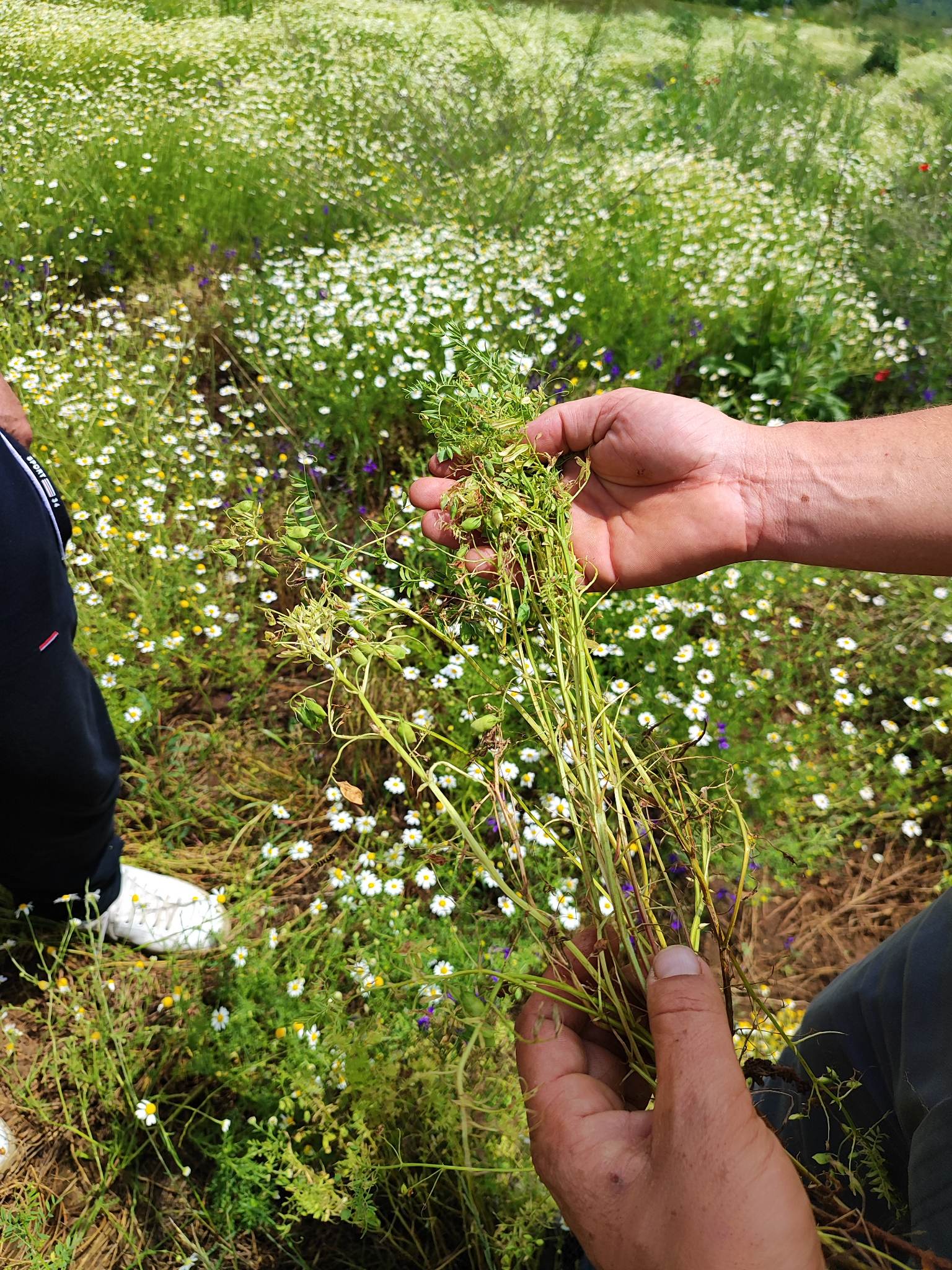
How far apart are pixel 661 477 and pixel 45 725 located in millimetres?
1386

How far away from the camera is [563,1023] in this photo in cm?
114

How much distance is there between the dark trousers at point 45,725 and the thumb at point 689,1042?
1231 mm

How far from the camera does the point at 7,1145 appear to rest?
161 centimetres

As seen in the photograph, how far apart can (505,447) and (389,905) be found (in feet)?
3.96

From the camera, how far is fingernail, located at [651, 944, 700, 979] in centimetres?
91

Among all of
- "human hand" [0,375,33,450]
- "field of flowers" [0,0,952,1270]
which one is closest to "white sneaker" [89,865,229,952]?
"field of flowers" [0,0,952,1270]

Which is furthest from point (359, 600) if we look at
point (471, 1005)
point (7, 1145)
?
point (7, 1145)

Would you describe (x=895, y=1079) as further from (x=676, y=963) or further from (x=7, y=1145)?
(x=7, y=1145)

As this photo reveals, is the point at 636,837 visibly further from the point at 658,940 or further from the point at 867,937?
the point at 867,937

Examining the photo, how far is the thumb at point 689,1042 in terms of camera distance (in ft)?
2.59

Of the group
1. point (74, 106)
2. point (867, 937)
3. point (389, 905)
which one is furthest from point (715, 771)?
point (74, 106)

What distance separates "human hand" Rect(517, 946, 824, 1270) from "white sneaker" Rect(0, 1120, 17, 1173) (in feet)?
4.34

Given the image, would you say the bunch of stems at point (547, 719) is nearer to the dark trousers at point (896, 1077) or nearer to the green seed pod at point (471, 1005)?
the dark trousers at point (896, 1077)

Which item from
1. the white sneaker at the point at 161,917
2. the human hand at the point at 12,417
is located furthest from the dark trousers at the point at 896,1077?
the human hand at the point at 12,417
